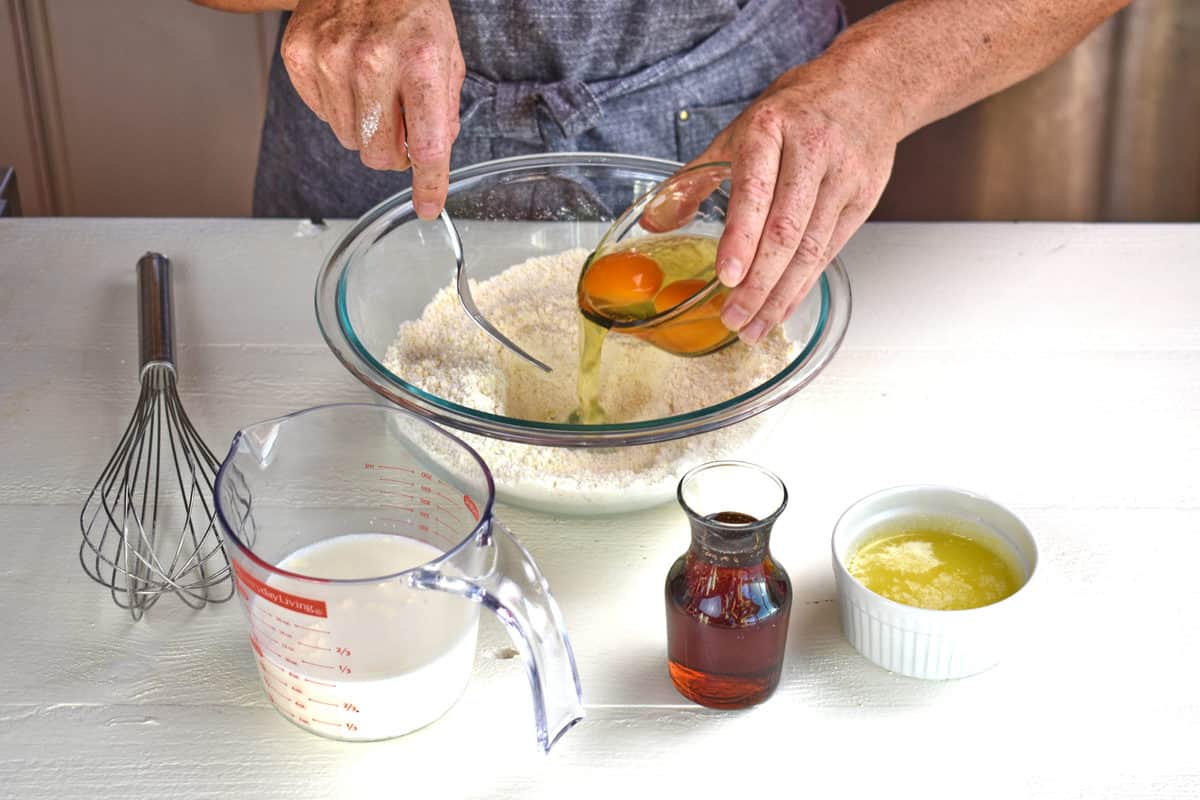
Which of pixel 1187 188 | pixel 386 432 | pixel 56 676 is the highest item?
pixel 386 432

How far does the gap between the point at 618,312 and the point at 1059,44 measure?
51 cm

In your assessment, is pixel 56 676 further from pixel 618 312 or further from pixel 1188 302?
pixel 1188 302

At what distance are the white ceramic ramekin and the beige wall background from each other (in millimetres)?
1199

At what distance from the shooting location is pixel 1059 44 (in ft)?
3.51

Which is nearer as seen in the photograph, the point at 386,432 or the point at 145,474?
the point at 386,432

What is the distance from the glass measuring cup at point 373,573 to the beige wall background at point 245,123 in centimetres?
128

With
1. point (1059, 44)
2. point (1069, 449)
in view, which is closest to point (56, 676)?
point (1069, 449)

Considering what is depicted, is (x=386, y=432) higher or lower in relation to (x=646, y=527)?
higher

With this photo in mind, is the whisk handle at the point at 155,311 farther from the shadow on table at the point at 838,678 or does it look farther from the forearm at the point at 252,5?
the shadow on table at the point at 838,678

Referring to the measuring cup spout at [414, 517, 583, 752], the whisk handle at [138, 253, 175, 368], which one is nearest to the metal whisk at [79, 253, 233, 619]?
the whisk handle at [138, 253, 175, 368]

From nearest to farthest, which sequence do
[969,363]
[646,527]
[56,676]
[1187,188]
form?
1. [56,676]
2. [646,527]
3. [969,363]
4. [1187,188]

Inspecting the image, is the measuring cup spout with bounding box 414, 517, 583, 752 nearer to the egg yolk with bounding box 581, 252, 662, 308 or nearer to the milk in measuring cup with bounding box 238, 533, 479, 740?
the milk in measuring cup with bounding box 238, 533, 479, 740

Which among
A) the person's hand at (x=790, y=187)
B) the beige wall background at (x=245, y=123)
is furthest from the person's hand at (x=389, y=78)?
the beige wall background at (x=245, y=123)

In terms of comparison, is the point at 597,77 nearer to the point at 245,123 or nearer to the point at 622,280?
the point at 622,280
